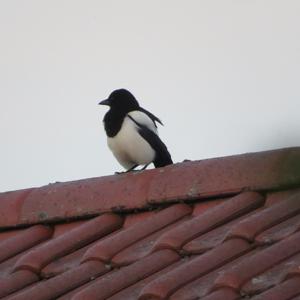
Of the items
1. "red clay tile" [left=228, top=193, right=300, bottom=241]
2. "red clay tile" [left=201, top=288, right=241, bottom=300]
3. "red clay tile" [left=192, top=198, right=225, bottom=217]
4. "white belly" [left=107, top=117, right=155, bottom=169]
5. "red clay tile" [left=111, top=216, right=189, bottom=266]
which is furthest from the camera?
"white belly" [left=107, top=117, right=155, bottom=169]

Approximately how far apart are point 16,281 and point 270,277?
700mm

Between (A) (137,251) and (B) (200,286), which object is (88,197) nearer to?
(A) (137,251)

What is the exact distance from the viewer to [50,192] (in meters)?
3.71

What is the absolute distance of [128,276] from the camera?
3.00 m

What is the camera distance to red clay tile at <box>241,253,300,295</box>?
270 cm

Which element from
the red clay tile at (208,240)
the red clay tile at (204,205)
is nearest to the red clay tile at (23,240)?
the red clay tile at (204,205)

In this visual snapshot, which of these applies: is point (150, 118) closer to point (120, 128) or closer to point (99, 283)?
point (120, 128)

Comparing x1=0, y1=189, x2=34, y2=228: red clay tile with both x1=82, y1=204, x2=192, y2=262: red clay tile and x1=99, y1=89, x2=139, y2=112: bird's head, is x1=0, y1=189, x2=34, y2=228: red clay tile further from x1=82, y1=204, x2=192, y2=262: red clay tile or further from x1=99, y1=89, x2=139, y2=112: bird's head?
x1=99, y1=89, x2=139, y2=112: bird's head

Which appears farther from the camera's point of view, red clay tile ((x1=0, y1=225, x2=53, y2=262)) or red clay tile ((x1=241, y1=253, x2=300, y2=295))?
red clay tile ((x1=0, y1=225, x2=53, y2=262))

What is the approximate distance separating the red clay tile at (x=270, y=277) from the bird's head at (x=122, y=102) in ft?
7.82

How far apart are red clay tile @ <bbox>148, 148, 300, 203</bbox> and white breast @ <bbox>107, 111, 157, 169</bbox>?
4.79 feet

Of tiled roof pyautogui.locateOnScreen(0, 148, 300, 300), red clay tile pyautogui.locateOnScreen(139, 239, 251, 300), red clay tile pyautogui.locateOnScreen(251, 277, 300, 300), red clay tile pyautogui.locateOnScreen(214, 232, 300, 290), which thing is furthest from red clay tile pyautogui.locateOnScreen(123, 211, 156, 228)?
red clay tile pyautogui.locateOnScreen(251, 277, 300, 300)

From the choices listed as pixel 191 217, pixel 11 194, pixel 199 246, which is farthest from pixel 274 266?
pixel 11 194

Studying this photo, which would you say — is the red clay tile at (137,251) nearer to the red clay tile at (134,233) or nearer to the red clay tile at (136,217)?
the red clay tile at (134,233)
